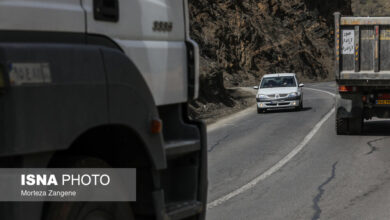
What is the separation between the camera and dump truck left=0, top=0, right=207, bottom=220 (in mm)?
3438

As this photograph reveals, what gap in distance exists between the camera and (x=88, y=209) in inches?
155

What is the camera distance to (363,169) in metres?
12.1

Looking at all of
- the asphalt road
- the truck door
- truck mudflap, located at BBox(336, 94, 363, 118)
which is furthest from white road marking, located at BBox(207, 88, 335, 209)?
the truck door

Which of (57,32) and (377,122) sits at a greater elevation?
(57,32)

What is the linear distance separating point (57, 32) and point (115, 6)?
63 centimetres

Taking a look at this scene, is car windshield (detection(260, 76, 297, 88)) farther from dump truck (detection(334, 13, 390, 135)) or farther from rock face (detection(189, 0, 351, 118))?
rock face (detection(189, 0, 351, 118))

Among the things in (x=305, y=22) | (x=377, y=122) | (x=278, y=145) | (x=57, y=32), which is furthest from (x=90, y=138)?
(x=305, y=22)

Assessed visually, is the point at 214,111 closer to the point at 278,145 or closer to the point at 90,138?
the point at 278,145

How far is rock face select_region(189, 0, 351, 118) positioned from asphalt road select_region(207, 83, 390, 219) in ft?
111

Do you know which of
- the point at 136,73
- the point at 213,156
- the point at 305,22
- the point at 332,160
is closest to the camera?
the point at 136,73

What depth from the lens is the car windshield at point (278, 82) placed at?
1151 inches

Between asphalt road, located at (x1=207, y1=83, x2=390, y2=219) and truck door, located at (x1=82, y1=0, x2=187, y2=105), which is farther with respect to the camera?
asphalt road, located at (x1=207, y1=83, x2=390, y2=219)

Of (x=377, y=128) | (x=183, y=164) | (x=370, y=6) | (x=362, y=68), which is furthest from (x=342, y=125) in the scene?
(x=370, y=6)

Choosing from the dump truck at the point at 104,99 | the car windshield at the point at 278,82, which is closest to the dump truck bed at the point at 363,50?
the car windshield at the point at 278,82
